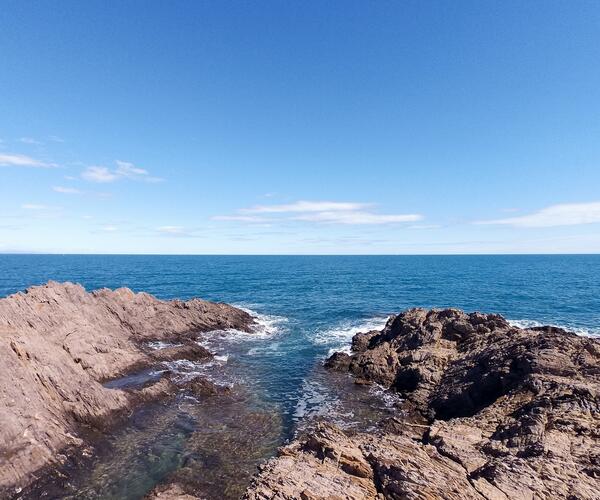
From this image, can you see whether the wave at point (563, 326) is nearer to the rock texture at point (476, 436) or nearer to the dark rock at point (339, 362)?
the rock texture at point (476, 436)

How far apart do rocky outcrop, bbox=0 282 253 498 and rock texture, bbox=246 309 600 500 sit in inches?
648

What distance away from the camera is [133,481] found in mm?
19531

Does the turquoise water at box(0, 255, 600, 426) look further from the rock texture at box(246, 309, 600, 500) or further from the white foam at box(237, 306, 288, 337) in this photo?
the rock texture at box(246, 309, 600, 500)

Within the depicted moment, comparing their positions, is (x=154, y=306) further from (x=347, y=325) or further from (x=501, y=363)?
(x=501, y=363)

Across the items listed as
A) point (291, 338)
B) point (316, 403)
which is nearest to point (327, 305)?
point (291, 338)

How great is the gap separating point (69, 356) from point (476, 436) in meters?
31.2

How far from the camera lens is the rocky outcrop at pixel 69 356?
68.0 feet

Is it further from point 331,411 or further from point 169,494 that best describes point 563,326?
point 169,494

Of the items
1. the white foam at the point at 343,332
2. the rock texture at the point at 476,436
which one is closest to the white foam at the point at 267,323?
the white foam at the point at 343,332

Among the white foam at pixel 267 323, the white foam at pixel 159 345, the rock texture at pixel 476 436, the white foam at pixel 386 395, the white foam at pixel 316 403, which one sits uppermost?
the rock texture at pixel 476 436

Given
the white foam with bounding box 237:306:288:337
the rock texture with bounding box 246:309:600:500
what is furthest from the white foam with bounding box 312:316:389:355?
the rock texture with bounding box 246:309:600:500

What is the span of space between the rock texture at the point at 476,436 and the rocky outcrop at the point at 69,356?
16458 mm

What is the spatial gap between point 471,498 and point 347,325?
4619cm

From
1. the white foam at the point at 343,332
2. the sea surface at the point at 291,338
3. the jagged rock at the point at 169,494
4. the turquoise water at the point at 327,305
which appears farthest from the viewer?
the white foam at the point at 343,332
